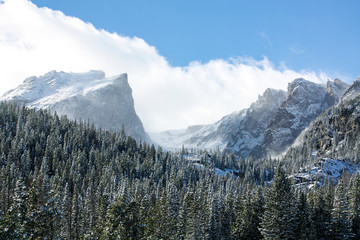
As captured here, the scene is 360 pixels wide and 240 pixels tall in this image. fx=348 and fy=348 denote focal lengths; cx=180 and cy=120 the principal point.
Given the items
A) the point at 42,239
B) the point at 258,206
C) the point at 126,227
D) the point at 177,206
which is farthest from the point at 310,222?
the point at 42,239

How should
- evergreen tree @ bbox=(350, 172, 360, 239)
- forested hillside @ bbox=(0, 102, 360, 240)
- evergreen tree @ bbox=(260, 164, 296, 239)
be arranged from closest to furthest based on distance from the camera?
1. forested hillside @ bbox=(0, 102, 360, 240)
2. evergreen tree @ bbox=(260, 164, 296, 239)
3. evergreen tree @ bbox=(350, 172, 360, 239)

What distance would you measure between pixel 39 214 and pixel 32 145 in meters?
145

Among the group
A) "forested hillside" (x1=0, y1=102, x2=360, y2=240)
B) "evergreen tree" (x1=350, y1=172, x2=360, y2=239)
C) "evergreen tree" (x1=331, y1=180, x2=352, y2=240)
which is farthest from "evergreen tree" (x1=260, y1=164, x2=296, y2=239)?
"evergreen tree" (x1=350, y1=172, x2=360, y2=239)

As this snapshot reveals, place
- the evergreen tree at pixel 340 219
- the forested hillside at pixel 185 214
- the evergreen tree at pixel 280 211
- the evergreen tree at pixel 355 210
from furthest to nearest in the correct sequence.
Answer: the evergreen tree at pixel 355 210 < the evergreen tree at pixel 340 219 < the evergreen tree at pixel 280 211 < the forested hillside at pixel 185 214

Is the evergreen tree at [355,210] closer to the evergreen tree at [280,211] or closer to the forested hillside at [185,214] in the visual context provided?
the forested hillside at [185,214]

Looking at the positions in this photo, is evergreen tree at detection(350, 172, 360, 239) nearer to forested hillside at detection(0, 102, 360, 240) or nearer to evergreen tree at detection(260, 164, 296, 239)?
forested hillside at detection(0, 102, 360, 240)

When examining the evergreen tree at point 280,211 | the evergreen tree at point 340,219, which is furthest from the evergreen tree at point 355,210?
the evergreen tree at point 280,211

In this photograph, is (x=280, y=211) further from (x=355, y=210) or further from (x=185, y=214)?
(x=355, y=210)

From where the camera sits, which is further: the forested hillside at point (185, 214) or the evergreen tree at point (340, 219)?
the evergreen tree at point (340, 219)

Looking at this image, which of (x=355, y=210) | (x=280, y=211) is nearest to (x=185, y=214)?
(x=280, y=211)

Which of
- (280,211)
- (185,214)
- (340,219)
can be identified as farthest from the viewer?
(185,214)

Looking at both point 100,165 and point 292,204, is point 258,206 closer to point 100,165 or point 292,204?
point 292,204

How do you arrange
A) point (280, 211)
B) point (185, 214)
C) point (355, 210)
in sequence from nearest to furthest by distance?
point (280, 211)
point (185, 214)
point (355, 210)

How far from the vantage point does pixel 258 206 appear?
248ft
